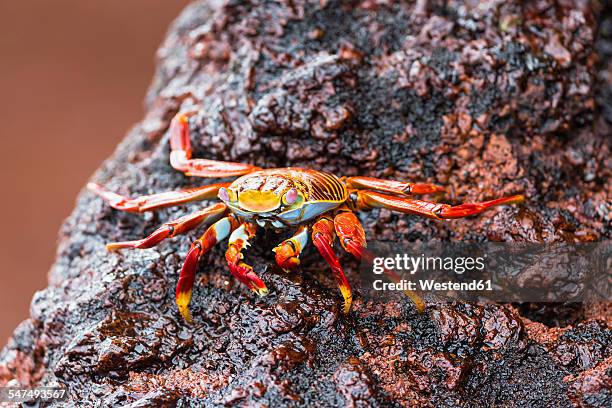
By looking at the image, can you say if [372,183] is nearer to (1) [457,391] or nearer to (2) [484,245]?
(2) [484,245]

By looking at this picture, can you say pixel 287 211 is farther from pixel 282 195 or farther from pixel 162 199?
pixel 162 199

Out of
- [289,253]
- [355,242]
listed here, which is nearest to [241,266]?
[289,253]

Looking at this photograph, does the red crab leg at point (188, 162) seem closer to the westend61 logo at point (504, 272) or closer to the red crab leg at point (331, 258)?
the red crab leg at point (331, 258)

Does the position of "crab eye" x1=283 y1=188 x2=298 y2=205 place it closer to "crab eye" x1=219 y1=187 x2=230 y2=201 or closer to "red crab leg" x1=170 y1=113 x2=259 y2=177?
"crab eye" x1=219 y1=187 x2=230 y2=201

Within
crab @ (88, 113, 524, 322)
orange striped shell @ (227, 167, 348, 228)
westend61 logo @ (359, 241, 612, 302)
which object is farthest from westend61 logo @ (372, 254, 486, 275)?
orange striped shell @ (227, 167, 348, 228)

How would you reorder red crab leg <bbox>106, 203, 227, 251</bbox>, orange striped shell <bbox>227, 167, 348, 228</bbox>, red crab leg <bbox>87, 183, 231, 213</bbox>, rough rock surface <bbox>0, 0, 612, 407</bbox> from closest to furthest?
1. rough rock surface <bbox>0, 0, 612, 407</bbox>
2. orange striped shell <bbox>227, 167, 348, 228</bbox>
3. red crab leg <bbox>106, 203, 227, 251</bbox>
4. red crab leg <bbox>87, 183, 231, 213</bbox>

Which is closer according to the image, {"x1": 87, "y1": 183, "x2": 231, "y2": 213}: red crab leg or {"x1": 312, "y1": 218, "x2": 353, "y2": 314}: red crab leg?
{"x1": 312, "y1": 218, "x2": 353, "y2": 314}: red crab leg

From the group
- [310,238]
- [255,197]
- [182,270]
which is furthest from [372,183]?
[182,270]

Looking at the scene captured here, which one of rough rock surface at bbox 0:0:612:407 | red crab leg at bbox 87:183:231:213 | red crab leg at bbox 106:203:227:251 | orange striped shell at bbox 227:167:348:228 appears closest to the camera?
rough rock surface at bbox 0:0:612:407
